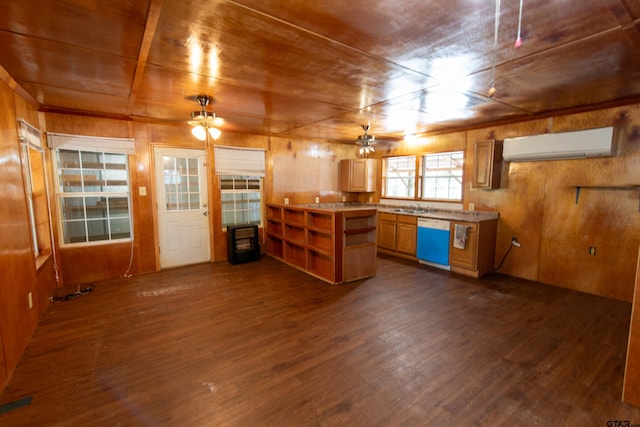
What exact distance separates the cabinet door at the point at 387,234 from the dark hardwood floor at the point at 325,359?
1798 mm

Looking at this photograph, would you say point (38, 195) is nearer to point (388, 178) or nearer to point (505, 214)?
point (388, 178)

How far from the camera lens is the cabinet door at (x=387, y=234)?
225 inches

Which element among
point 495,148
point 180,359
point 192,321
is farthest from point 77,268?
point 495,148

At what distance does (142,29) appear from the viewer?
1844mm

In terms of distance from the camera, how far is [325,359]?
2430 millimetres

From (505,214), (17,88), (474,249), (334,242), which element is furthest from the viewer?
(505,214)

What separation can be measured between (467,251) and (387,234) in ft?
5.33

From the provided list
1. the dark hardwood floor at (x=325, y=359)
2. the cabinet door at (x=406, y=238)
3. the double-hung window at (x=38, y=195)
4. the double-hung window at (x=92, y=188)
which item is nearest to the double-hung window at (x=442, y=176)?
the cabinet door at (x=406, y=238)

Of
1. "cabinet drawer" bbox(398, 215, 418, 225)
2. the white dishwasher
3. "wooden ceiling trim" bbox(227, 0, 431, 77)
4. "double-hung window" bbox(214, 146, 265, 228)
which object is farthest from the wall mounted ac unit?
"double-hung window" bbox(214, 146, 265, 228)

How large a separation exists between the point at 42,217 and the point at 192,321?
2.55 meters

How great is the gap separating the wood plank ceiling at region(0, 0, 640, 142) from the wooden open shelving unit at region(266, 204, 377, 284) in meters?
1.51

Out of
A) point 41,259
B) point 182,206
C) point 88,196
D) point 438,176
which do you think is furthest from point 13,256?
point 438,176

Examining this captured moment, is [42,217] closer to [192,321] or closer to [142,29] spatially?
[192,321]

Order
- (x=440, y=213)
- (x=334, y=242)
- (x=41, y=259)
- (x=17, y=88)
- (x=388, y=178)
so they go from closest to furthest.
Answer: (x=17, y=88) < (x=41, y=259) < (x=334, y=242) < (x=440, y=213) < (x=388, y=178)
